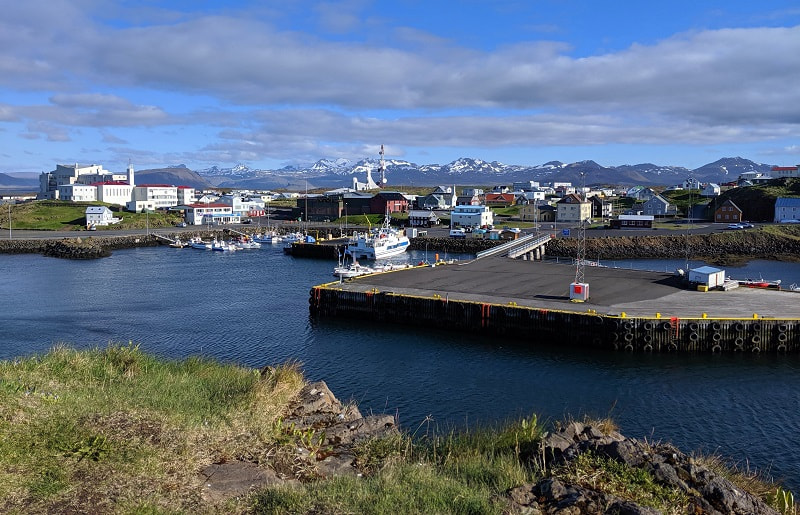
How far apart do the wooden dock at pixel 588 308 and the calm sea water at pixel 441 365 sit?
92 cm

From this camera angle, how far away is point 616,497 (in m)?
10.0

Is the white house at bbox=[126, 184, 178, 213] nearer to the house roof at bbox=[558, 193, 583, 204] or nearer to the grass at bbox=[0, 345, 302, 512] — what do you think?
the house roof at bbox=[558, 193, 583, 204]

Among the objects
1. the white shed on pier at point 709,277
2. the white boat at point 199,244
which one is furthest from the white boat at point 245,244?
the white shed on pier at point 709,277

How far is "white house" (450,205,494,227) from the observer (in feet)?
307

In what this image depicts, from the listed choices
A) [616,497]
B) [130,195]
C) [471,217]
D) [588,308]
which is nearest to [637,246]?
[471,217]

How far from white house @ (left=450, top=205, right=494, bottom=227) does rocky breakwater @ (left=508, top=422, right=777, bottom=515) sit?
3239 inches

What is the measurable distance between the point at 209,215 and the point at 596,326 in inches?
3650

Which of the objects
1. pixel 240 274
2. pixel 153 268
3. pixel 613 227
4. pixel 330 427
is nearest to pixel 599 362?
pixel 330 427

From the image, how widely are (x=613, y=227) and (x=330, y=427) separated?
276ft

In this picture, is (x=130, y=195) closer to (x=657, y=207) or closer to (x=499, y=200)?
(x=499, y=200)

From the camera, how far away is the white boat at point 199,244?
8298 centimetres

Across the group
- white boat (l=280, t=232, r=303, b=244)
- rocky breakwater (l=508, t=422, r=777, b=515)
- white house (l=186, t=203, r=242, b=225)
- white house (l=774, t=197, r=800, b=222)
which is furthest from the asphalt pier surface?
white house (l=186, t=203, r=242, b=225)

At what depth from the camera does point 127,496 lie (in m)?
9.59

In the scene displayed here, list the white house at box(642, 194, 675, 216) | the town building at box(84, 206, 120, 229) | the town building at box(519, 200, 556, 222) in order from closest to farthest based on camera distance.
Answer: the town building at box(84, 206, 120, 229) → the town building at box(519, 200, 556, 222) → the white house at box(642, 194, 675, 216)
